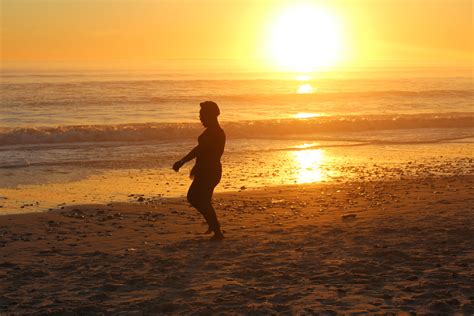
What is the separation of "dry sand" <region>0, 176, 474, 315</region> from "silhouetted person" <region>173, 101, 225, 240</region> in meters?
0.47

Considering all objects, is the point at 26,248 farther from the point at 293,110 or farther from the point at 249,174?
the point at 293,110

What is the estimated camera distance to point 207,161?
8875 millimetres

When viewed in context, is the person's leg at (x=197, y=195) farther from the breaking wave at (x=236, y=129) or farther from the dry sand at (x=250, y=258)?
the breaking wave at (x=236, y=129)

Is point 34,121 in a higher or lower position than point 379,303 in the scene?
higher

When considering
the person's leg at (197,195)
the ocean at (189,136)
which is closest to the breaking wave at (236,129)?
the ocean at (189,136)

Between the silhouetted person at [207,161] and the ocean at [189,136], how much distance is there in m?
3.88

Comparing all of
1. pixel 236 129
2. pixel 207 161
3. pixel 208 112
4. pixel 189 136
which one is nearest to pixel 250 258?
pixel 207 161

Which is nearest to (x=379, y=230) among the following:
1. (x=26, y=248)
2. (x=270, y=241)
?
(x=270, y=241)

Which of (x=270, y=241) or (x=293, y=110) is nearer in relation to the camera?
(x=270, y=241)

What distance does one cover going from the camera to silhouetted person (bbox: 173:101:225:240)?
8.75m

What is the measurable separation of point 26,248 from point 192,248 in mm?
2007

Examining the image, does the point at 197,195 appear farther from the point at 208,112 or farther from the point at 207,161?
the point at 208,112

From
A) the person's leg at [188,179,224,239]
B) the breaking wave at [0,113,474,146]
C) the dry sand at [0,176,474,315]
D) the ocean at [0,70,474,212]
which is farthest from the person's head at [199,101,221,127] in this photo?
the breaking wave at [0,113,474,146]

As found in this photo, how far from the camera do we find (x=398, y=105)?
1574 inches
